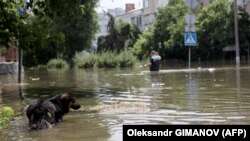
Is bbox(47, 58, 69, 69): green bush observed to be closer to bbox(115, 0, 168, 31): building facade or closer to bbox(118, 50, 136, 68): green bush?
bbox(118, 50, 136, 68): green bush

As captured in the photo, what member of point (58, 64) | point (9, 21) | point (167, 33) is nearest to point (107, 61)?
point (58, 64)

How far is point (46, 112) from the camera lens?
9758 mm

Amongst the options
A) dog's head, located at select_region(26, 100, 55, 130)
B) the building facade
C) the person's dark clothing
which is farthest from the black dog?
the building facade

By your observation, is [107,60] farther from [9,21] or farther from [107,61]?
[9,21]

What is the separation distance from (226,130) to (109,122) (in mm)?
5110

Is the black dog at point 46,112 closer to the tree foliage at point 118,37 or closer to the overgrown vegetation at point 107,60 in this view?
the overgrown vegetation at point 107,60

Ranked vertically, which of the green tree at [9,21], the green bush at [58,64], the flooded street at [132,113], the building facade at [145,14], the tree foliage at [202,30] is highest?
the building facade at [145,14]

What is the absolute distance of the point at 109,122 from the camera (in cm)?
1024

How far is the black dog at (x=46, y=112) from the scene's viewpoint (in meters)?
9.62

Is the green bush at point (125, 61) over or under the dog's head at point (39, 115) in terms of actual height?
over

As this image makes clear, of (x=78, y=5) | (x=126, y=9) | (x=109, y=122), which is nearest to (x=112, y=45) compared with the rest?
(x=126, y=9)

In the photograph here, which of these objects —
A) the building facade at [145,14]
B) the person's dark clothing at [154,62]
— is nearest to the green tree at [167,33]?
the building facade at [145,14]

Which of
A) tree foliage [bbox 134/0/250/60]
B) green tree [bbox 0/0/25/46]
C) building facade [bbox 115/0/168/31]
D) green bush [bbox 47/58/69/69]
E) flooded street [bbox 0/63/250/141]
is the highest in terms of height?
building facade [bbox 115/0/168/31]

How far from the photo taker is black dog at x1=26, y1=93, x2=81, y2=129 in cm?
962
